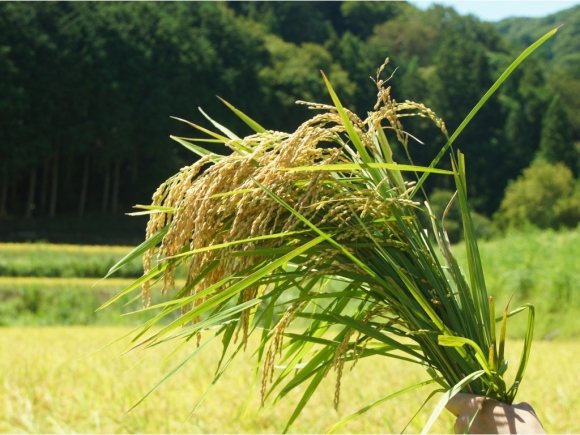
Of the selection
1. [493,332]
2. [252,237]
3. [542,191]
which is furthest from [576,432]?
[542,191]

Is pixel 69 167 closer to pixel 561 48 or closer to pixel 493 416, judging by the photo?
pixel 493 416

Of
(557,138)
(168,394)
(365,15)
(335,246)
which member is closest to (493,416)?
(335,246)

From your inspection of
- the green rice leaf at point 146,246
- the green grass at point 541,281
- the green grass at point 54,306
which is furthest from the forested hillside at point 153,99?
the green rice leaf at point 146,246

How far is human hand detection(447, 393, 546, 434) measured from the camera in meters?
1.50

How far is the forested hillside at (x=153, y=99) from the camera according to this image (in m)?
42.1

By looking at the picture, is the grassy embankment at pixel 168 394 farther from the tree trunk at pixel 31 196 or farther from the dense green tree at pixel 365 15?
the dense green tree at pixel 365 15

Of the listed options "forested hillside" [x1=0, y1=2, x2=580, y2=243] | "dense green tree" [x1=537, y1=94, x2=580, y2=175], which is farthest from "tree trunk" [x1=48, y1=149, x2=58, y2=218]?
"dense green tree" [x1=537, y1=94, x2=580, y2=175]

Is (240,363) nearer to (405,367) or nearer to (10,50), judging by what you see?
(405,367)

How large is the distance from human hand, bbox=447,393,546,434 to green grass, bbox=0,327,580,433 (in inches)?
85.2

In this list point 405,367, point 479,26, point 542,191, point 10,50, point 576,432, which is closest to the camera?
point 576,432

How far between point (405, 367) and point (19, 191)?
4174 cm

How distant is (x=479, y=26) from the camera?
314ft

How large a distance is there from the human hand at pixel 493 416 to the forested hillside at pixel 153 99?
3342 centimetres

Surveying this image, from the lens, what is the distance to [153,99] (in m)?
45.8
